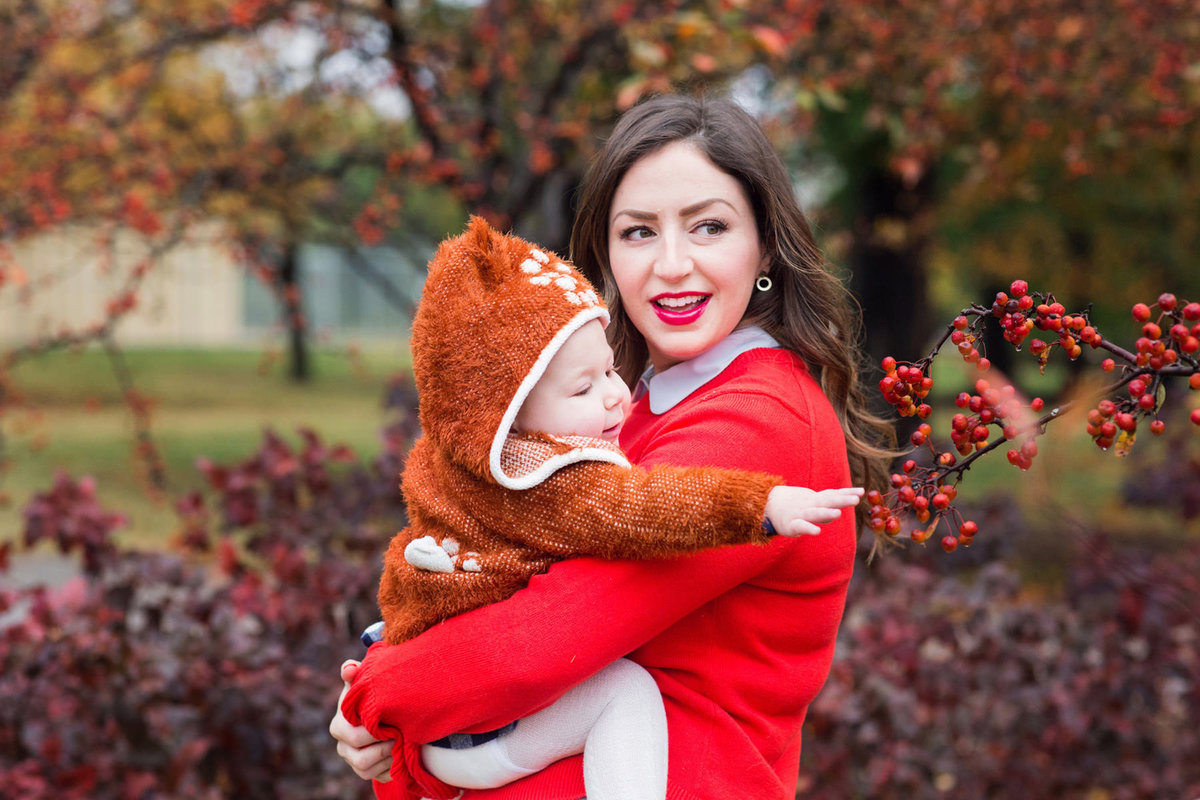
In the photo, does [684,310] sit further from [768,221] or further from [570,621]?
[570,621]

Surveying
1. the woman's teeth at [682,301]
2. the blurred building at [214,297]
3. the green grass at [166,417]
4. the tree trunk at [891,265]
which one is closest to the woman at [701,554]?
the woman's teeth at [682,301]

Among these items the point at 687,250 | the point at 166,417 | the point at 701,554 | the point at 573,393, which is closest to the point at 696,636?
the point at 701,554

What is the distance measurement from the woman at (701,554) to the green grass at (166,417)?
4192 mm

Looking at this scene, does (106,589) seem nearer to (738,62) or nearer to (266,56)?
(738,62)

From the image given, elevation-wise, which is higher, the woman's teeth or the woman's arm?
the woman's teeth

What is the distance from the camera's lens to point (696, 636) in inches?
66.4

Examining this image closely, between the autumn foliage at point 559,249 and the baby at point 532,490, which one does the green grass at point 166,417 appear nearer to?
the autumn foliage at point 559,249

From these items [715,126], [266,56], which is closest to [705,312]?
[715,126]

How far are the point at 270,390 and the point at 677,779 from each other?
22317 millimetres

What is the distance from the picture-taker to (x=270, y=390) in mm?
22812

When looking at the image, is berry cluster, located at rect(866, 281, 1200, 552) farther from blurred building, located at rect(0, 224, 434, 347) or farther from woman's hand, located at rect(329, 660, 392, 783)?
blurred building, located at rect(0, 224, 434, 347)

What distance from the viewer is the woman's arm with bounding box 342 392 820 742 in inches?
60.5

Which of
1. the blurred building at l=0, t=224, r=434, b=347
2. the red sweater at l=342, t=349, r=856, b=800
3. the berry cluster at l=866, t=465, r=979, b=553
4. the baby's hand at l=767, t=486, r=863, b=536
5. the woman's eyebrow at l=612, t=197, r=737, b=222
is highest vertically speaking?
the woman's eyebrow at l=612, t=197, r=737, b=222

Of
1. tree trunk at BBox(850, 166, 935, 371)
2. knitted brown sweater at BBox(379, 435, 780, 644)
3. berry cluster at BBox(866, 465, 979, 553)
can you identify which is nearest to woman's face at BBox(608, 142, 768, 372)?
knitted brown sweater at BBox(379, 435, 780, 644)
